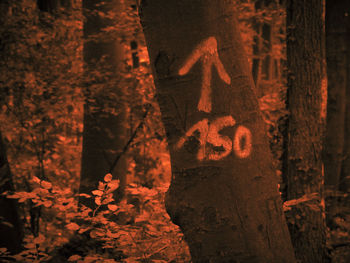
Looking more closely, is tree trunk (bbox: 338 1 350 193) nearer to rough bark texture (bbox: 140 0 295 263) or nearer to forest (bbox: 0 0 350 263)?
forest (bbox: 0 0 350 263)

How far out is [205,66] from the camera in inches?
67.1

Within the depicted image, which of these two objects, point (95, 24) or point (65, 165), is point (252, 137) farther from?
point (65, 165)

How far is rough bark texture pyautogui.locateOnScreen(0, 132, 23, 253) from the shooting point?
4.31 m

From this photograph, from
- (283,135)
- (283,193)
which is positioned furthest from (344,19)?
(283,193)

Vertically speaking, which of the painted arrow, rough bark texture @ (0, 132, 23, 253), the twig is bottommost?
rough bark texture @ (0, 132, 23, 253)

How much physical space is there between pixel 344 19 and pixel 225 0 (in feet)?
16.9

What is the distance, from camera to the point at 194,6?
1686mm

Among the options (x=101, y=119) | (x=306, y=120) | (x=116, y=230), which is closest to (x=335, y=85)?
(x=306, y=120)

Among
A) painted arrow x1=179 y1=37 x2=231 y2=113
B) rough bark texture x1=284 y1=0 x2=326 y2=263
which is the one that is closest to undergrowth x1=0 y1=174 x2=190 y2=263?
painted arrow x1=179 y1=37 x2=231 y2=113

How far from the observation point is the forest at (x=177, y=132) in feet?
5.58

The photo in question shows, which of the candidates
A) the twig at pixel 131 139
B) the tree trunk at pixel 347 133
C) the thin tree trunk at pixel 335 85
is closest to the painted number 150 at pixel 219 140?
the twig at pixel 131 139

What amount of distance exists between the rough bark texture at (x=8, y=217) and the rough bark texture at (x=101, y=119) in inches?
42.6

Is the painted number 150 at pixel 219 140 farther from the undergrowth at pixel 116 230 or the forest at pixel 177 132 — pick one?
the undergrowth at pixel 116 230

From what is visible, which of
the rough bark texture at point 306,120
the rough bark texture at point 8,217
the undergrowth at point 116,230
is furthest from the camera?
the rough bark texture at point 8,217
